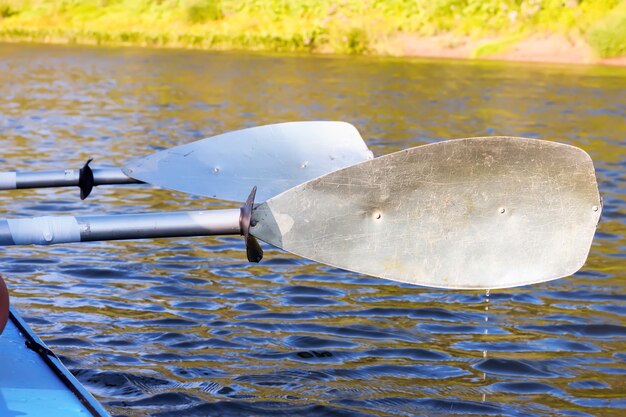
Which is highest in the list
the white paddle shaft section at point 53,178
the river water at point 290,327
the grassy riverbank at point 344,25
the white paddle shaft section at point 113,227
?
the grassy riverbank at point 344,25

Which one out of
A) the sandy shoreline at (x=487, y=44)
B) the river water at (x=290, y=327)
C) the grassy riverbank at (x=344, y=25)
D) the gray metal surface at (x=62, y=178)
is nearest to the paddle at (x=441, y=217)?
the river water at (x=290, y=327)

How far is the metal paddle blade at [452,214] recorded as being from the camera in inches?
164

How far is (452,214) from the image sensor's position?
4266 millimetres

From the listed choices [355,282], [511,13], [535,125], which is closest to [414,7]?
[511,13]

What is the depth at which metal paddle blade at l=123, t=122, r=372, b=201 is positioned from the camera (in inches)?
250

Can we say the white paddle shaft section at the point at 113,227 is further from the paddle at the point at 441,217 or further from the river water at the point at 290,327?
the river water at the point at 290,327

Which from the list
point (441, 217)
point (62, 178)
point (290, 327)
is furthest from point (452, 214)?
point (62, 178)

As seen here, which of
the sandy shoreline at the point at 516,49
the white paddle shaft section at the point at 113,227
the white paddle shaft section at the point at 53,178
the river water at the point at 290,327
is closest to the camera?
the white paddle shaft section at the point at 113,227

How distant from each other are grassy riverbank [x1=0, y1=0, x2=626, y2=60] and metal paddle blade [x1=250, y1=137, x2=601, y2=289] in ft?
93.3

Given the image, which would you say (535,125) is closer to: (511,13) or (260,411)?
(260,411)

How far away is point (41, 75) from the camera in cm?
2395

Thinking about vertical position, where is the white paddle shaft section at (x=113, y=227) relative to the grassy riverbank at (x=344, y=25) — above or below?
below

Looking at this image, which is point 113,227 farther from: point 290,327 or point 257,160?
point 257,160

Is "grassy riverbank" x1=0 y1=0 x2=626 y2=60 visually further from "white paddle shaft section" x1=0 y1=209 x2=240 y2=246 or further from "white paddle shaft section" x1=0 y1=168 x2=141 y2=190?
"white paddle shaft section" x1=0 y1=209 x2=240 y2=246
